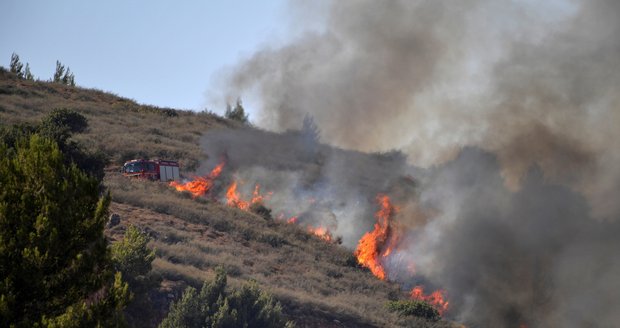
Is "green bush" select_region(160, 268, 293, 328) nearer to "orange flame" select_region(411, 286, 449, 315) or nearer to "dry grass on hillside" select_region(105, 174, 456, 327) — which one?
"dry grass on hillside" select_region(105, 174, 456, 327)

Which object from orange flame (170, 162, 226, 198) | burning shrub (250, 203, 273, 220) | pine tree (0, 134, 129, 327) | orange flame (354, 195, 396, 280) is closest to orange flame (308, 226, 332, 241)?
orange flame (354, 195, 396, 280)

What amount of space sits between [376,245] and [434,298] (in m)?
6.24

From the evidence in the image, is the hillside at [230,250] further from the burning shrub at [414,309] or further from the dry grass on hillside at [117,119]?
the burning shrub at [414,309]

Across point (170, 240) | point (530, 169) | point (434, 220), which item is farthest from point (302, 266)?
point (530, 169)

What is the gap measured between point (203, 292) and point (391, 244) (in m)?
19.6

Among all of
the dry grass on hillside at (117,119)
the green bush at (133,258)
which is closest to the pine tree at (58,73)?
the dry grass on hillside at (117,119)

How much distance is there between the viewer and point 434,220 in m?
47.4

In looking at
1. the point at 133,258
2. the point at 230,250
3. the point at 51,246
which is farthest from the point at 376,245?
the point at 51,246

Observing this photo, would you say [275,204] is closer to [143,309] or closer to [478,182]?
[478,182]

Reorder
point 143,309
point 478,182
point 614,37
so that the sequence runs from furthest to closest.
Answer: point 614,37, point 478,182, point 143,309

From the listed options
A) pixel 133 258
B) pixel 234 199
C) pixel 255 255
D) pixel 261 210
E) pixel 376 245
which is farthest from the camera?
pixel 234 199

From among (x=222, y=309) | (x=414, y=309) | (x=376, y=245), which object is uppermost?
(x=376, y=245)

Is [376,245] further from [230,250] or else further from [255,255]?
[230,250]

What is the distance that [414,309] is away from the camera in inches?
1444
